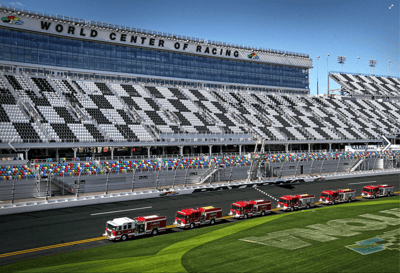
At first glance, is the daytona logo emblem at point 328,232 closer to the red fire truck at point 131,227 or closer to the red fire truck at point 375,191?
the red fire truck at point 131,227

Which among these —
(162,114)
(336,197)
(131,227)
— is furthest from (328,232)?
(162,114)

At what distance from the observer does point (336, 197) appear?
34312mm

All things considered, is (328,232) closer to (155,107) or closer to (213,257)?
(213,257)

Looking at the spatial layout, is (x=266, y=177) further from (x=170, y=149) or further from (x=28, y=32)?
(x=28, y=32)

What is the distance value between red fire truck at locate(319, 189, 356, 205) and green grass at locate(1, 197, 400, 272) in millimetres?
9266

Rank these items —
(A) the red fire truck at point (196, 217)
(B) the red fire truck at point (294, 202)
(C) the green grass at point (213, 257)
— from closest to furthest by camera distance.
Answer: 1. (C) the green grass at point (213, 257)
2. (A) the red fire truck at point (196, 217)
3. (B) the red fire truck at point (294, 202)

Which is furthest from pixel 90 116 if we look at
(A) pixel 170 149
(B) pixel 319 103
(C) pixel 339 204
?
(B) pixel 319 103

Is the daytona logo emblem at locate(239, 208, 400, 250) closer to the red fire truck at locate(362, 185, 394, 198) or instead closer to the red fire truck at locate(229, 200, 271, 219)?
the red fire truck at locate(229, 200, 271, 219)

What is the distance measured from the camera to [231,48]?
77.6m

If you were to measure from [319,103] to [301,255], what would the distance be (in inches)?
2702

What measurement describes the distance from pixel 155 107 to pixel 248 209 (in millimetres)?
34492

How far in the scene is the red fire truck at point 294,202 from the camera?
101 ft

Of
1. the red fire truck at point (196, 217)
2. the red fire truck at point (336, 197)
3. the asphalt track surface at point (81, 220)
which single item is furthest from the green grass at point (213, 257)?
the red fire truck at point (336, 197)

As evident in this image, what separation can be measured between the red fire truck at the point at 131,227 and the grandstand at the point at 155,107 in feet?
38.5
